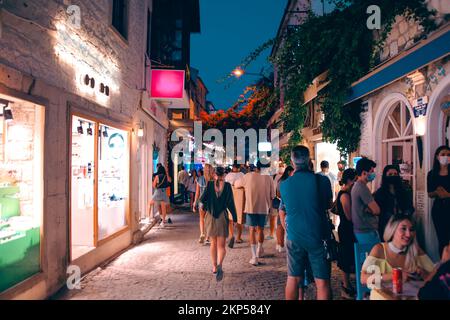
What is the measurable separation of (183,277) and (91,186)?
2.72 meters

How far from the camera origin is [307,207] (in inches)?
167

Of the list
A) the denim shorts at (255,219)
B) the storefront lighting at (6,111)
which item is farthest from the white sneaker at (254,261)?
the storefront lighting at (6,111)

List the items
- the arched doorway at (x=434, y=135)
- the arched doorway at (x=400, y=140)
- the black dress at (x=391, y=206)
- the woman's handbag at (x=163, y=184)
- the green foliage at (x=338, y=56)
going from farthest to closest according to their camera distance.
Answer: the woman's handbag at (x=163, y=184), the green foliage at (x=338, y=56), the arched doorway at (x=400, y=140), the arched doorway at (x=434, y=135), the black dress at (x=391, y=206)

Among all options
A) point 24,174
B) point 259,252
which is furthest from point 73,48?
point 259,252

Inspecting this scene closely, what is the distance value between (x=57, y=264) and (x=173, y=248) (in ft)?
11.2

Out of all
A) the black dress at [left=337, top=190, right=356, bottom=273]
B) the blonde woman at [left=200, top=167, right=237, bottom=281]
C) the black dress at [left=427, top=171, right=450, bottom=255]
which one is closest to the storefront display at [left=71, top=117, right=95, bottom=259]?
the blonde woman at [left=200, top=167, right=237, bottom=281]

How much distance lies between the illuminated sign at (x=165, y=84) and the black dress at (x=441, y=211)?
8.55 m

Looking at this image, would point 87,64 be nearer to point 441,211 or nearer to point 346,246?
point 346,246

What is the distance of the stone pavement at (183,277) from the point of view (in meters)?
5.49

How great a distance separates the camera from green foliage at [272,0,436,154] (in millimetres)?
7387

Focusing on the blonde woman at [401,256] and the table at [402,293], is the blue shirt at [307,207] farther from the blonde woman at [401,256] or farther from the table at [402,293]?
the table at [402,293]

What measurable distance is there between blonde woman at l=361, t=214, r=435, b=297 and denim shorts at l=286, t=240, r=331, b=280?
64cm

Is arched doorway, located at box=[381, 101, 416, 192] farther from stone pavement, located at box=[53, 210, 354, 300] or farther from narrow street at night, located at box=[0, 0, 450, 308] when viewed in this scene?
stone pavement, located at box=[53, 210, 354, 300]
